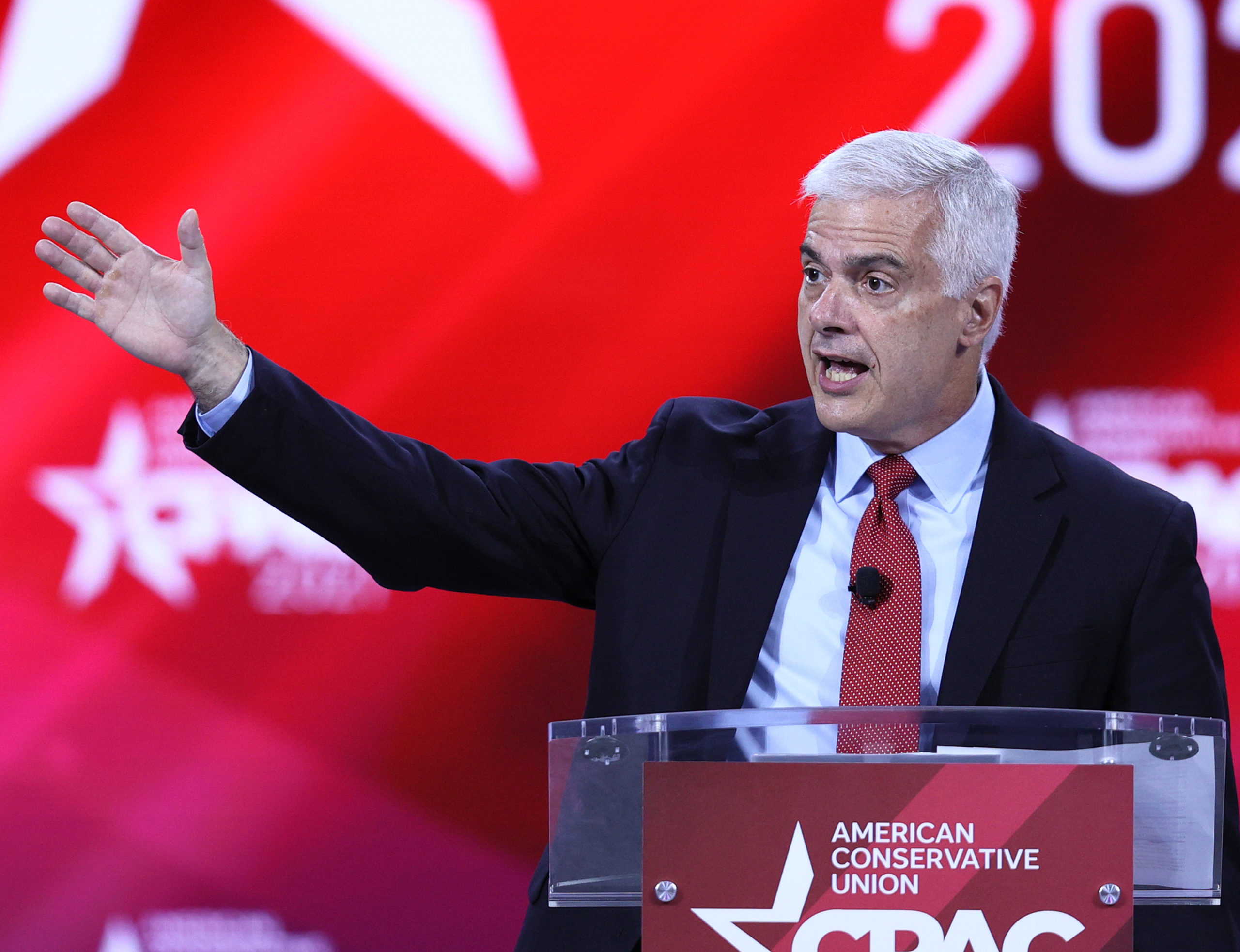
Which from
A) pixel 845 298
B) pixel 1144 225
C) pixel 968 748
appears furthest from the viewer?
pixel 1144 225

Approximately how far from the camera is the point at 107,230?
4.83 feet

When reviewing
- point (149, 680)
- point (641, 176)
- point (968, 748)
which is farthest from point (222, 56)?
point (968, 748)

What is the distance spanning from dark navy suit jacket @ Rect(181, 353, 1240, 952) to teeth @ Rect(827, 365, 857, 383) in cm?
15

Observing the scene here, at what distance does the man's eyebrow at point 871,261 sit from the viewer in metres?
1.74

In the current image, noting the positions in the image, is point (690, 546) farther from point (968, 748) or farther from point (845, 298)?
point (968, 748)

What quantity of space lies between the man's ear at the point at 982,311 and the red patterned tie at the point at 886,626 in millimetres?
319

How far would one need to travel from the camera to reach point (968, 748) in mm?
1026

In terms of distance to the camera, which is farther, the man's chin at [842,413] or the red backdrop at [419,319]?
the red backdrop at [419,319]

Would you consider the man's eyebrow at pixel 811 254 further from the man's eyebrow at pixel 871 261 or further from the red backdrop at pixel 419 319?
the red backdrop at pixel 419 319

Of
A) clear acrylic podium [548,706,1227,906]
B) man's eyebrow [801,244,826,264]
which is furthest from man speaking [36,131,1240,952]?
clear acrylic podium [548,706,1227,906]

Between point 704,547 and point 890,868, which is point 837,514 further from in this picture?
point 890,868

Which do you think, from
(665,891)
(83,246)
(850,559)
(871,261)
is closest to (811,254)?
(871,261)

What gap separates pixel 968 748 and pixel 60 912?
Result: 2003mm

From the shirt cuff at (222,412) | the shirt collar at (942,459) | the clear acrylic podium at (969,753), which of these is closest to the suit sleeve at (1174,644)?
the shirt collar at (942,459)
